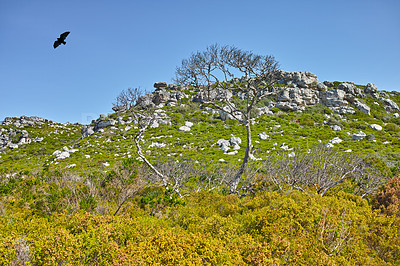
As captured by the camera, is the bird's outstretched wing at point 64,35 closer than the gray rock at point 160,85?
Yes

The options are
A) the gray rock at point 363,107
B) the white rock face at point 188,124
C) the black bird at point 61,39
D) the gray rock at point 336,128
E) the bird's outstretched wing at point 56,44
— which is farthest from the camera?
the gray rock at point 363,107

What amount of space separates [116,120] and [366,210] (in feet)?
132

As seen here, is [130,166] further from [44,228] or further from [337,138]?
[337,138]

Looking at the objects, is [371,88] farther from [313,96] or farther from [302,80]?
[302,80]

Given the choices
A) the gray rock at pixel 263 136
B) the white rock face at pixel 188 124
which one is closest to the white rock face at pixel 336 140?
the gray rock at pixel 263 136

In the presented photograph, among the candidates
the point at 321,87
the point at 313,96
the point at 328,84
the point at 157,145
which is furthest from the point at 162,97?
the point at 328,84

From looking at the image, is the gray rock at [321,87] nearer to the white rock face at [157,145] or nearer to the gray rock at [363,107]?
the gray rock at [363,107]

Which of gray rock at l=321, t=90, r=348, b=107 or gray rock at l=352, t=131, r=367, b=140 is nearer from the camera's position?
gray rock at l=352, t=131, r=367, b=140

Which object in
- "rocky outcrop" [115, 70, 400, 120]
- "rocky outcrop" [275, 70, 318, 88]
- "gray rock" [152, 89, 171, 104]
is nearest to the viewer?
"rocky outcrop" [115, 70, 400, 120]

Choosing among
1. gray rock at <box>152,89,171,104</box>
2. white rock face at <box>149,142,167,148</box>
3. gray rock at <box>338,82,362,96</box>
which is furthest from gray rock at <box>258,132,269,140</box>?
gray rock at <box>338,82,362,96</box>

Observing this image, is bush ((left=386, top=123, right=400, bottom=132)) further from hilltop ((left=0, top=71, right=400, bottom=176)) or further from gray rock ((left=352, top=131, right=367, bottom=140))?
gray rock ((left=352, top=131, right=367, bottom=140))

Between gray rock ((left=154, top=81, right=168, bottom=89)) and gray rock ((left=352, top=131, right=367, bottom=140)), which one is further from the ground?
gray rock ((left=154, top=81, right=168, bottom=89))

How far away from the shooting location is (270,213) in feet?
19.1

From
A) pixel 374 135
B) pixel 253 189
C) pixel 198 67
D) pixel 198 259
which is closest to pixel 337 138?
pixel 374 135
